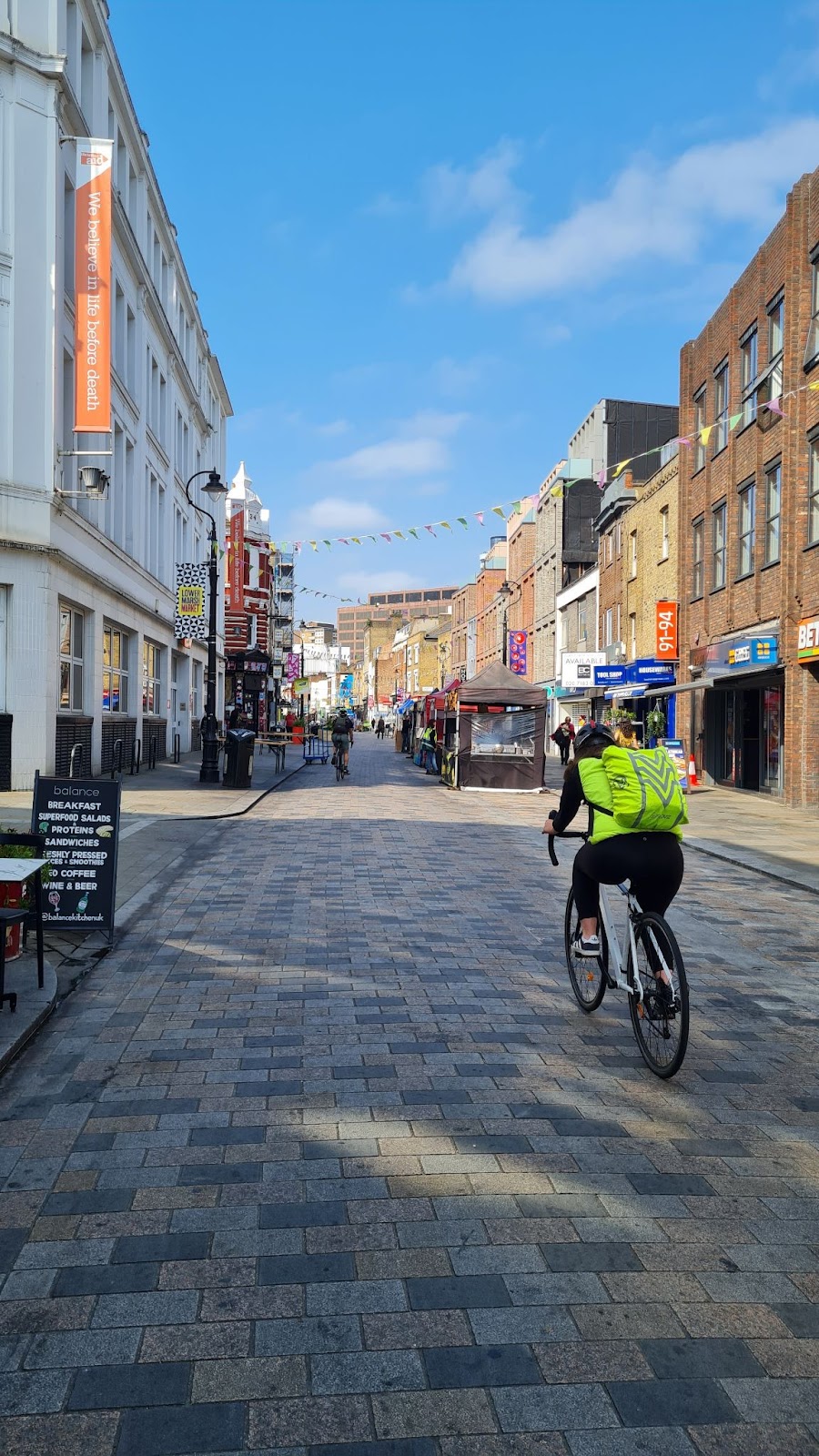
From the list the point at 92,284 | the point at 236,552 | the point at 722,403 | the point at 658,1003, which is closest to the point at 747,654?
the point at 722,403

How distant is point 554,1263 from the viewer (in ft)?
10.8

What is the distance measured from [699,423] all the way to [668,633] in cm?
564

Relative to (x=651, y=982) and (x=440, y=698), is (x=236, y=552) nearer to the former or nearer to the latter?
(x=440, y=698)

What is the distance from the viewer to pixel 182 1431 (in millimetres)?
2543

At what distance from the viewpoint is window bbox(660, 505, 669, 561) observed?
31.2 metres

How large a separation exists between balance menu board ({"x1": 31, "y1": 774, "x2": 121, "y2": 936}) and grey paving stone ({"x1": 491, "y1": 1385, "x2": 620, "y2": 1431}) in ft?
17.8

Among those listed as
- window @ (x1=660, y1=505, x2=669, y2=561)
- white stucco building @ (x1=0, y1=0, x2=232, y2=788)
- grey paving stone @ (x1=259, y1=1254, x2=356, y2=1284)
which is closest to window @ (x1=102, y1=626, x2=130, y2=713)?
white stucco building @ (x1=0, y1=0, x2=232, y2=788)

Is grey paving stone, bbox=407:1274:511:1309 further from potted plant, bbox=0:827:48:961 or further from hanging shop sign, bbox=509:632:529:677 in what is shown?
hanging shop sign, bbox=509:632:529:677

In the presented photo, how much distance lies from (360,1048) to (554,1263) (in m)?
2.18

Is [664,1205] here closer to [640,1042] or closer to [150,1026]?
[640,1042]

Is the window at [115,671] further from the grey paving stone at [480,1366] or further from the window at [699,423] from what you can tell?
the grey paving stone at [480,1366]

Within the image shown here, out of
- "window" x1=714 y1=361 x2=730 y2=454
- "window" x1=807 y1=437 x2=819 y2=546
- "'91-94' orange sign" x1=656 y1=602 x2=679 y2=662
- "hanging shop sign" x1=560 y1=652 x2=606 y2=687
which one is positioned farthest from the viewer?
"hanging shop sign" x1=560 y1=652 x2=606 y2=687

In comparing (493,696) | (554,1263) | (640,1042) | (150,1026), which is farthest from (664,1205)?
(493,696)

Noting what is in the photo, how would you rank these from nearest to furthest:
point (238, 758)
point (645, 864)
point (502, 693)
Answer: point (645, 864)
point (238, 758)
point (502, 693)
